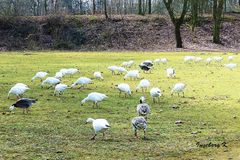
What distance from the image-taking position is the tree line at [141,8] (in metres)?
67.4

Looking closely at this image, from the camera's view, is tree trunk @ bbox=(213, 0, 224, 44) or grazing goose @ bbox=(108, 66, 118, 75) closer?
grazing goose @ bbox=(108, 66, 118, 75)

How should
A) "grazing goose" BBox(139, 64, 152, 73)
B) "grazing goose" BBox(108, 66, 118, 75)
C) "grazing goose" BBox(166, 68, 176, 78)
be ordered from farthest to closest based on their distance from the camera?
"grazing goose" BBox(139, 64, 152, 73) → "grazing goose" BBox(108, 66, 118, 75) → "grazing goose" BBox(166, 68, 176, 78)

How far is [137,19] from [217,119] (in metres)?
60.0

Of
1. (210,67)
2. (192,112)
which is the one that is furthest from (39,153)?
(210,67)

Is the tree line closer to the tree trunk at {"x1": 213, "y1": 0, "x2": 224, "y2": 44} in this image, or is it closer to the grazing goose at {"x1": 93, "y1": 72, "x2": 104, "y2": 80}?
the tree trunk at {"x1": 213, "y1": 0, "x2": 224, "y2": 44}

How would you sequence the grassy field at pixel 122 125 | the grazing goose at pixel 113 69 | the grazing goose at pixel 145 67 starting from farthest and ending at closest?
the grazing goose at pixel 145 67
the grazing goose at pixel 113 69
the grassy field at pixel 122 125

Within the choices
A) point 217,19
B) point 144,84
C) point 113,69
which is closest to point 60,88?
point 144,84

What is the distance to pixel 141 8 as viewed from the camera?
89.9m

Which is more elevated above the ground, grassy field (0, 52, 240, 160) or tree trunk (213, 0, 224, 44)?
tree trunk (213, 0, 224, 44)

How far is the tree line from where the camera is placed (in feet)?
221

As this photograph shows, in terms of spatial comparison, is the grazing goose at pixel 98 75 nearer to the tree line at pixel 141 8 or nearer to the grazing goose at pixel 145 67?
the grazing goose at pixel 145 67

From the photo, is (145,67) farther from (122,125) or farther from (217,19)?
(217,19)

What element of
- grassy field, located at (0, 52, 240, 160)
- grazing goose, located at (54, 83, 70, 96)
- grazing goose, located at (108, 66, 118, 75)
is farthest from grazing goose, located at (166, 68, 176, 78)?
grazing goose, located at (54, 83, 70, 96)

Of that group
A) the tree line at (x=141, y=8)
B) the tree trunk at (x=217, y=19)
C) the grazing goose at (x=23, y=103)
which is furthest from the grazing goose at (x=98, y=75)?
the tree trunk at (x=217, y=19)
